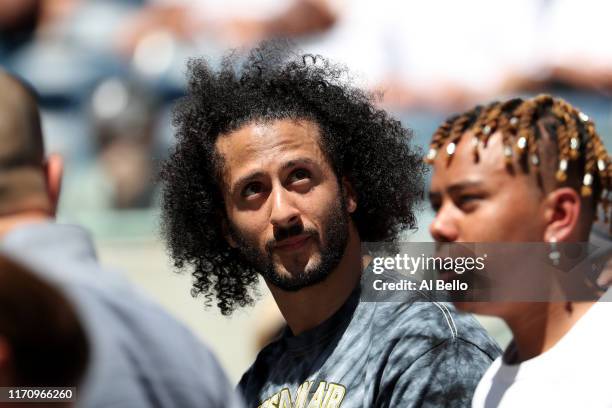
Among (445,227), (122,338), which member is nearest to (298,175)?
(445,227)

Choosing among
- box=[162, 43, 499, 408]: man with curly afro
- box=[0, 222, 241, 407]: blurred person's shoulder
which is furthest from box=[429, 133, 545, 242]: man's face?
box=[0, 222, 241, 407]: blurred person's shoulder

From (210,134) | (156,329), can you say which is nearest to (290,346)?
(210,134)

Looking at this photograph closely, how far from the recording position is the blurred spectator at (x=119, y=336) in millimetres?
1174

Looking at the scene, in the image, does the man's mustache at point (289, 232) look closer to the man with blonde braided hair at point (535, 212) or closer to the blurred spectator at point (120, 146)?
the man with blonde braided hair at point (535, 212)

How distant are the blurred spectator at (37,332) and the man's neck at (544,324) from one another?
0.93 m

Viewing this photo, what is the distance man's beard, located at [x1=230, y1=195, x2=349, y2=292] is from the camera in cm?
214

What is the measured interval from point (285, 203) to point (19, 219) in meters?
0.75

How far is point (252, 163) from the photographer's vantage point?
2244mm

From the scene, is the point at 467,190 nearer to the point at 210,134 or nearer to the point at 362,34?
the point at 210,134

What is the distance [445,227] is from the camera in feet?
6.22

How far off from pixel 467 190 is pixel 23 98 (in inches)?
31.2

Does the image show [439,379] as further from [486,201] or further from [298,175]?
[298,175]

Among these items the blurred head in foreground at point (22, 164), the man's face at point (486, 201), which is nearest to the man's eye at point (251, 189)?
the man's face at point (486, 201)

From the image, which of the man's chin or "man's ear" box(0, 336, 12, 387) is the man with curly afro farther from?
"man's ear" box(0, 336, 12, 387)
